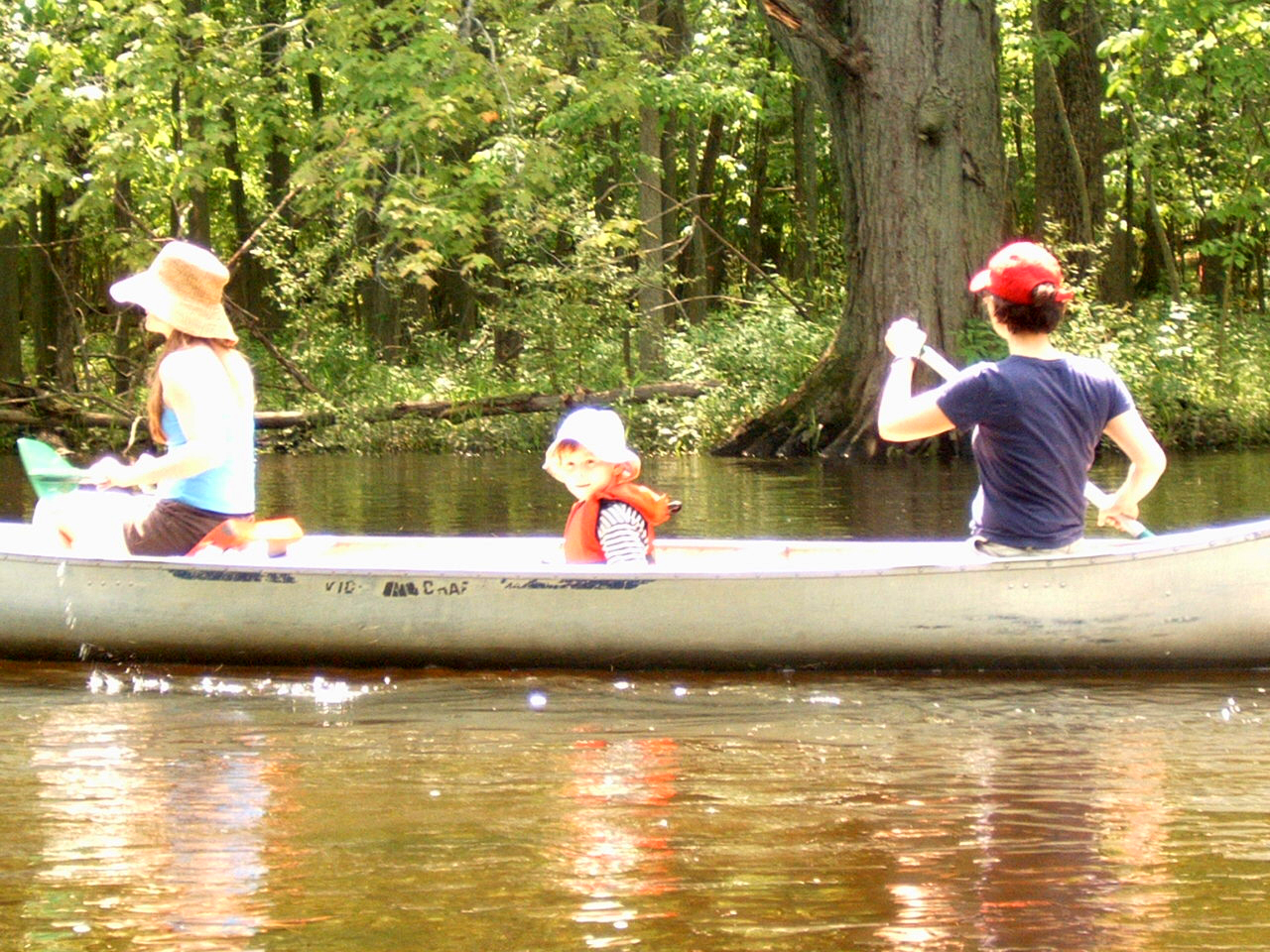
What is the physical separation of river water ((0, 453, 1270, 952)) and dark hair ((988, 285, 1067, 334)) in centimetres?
110

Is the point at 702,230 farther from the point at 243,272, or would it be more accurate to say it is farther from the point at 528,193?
the point at 528,193

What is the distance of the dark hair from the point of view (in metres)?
4.98

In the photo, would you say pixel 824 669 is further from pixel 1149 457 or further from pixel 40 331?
pixel 40 331

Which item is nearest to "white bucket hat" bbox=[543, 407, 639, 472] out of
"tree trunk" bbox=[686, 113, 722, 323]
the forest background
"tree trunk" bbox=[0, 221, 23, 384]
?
the forest background

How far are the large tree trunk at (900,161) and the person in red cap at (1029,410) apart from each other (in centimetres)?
897

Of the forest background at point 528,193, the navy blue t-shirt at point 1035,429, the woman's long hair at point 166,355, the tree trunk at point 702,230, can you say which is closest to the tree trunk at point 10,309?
the forest background at point 528,193

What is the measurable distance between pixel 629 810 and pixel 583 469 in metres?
2.00

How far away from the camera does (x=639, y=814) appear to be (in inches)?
155

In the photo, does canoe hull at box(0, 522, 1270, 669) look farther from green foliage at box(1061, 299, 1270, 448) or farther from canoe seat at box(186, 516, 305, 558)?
green foliage at box(1061, 299, 1270, 448)

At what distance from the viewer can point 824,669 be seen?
5.86 meters

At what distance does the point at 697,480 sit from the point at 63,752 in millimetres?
8995

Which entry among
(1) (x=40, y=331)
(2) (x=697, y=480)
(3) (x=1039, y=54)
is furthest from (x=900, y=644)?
(1) (x=40, y=331)

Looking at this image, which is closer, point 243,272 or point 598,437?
point 598,437

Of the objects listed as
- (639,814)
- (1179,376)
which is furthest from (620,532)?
(1179,376)
